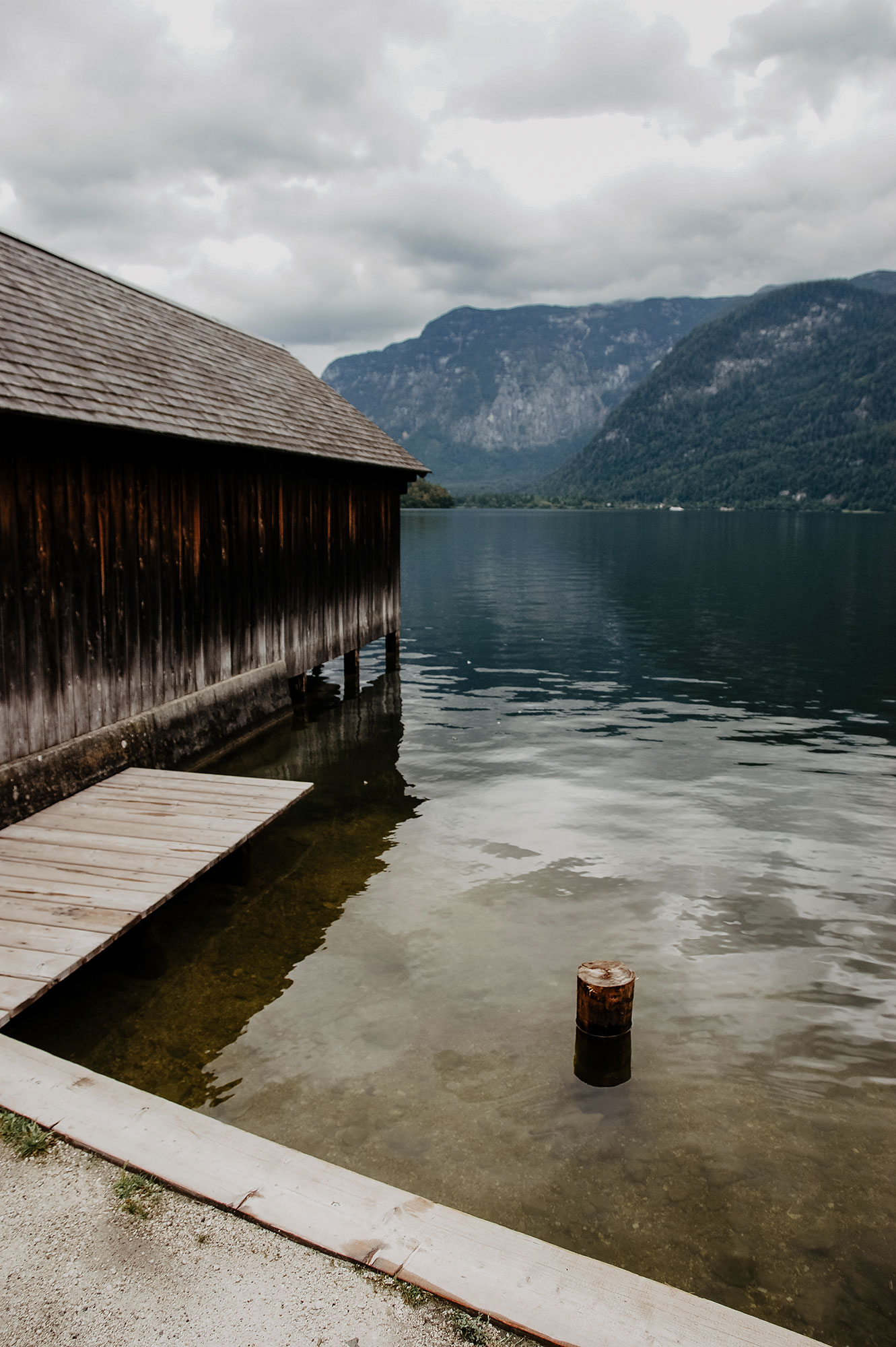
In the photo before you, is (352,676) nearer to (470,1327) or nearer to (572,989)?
(572,989)

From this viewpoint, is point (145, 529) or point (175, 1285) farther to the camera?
point (145, 529)

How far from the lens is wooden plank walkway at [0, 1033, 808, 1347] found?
118 inches

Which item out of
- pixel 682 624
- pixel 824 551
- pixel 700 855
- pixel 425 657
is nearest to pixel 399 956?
pixel 700 855

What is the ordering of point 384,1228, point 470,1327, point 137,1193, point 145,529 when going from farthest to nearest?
point 145,529, point 137,1193, point 384,1228, point 470,1327

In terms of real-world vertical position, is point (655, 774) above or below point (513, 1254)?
below

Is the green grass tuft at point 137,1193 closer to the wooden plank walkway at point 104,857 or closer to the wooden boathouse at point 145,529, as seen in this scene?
the wooden plank walkway at point 104,857

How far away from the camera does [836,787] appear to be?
43.4 feet

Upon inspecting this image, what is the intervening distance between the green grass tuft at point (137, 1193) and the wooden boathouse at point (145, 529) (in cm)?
510

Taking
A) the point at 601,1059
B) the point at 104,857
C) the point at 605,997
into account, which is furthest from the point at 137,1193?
the point at 104,857

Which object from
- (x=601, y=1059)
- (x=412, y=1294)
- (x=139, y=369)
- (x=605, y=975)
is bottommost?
(x=601, y=1059)

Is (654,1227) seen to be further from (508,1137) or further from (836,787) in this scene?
(836,787)

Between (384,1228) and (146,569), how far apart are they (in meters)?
8.62

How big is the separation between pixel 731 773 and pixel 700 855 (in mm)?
3771

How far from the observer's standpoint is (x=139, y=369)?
1079 cm
